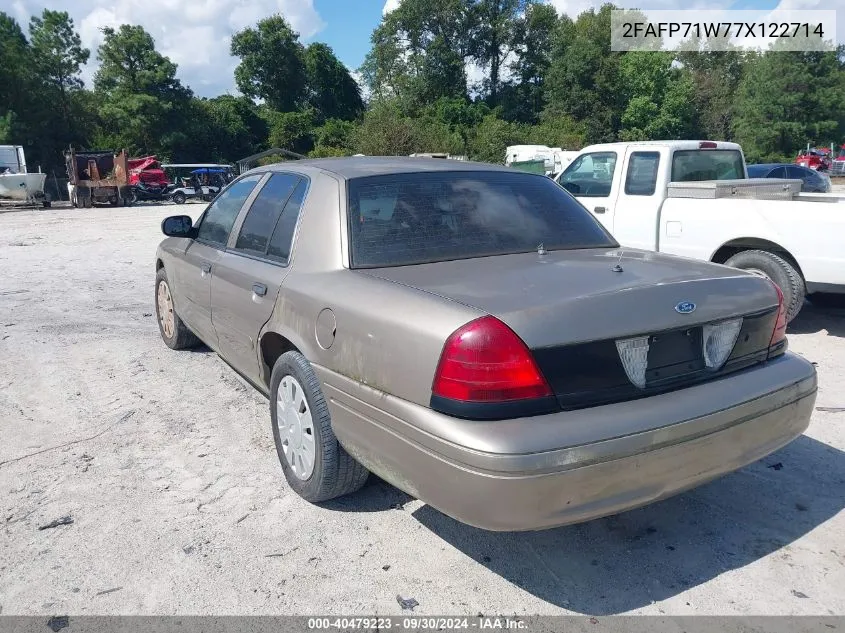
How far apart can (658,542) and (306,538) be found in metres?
1.55

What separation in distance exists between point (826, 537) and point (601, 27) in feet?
198

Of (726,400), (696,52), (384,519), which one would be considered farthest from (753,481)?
(696,52)

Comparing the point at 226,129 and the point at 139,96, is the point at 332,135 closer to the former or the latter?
the point at 226,129

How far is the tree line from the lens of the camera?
4234cm

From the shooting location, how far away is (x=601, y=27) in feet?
186

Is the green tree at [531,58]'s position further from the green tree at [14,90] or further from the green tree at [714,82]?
the green tree at [14,90]

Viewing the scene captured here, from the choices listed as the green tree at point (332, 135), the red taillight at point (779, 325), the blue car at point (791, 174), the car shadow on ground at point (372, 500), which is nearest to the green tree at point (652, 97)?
the green tree at point (332, 135)

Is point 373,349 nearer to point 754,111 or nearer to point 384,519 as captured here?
point 384,519

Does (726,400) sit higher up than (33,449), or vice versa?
(726,400)

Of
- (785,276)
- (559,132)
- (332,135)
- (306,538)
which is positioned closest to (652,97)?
(559,132)

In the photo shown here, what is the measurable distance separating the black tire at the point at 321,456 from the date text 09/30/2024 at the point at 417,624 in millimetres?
728

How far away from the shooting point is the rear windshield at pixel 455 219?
10.7 ft

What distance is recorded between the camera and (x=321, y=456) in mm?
3137

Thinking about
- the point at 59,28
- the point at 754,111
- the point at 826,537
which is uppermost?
the point at 59,28
